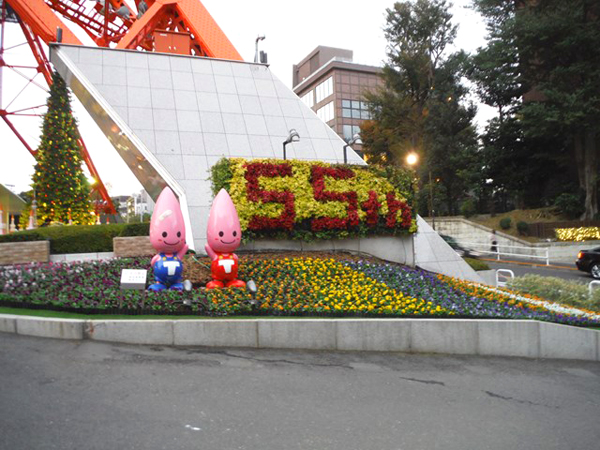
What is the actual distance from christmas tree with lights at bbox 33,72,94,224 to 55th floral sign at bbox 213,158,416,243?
10.2 m

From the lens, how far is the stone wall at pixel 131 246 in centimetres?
1170

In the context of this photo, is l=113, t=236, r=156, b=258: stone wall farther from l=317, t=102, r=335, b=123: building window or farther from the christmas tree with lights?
l=317, t=102, r=335, b=123: building window

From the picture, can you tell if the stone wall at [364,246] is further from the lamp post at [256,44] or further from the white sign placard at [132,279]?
the lamp post at [256,44]

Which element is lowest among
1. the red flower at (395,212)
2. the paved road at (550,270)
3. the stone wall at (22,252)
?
the paved road at (550,270)

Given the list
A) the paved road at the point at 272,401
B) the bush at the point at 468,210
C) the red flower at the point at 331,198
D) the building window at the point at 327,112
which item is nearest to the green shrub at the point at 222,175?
the red flower at the point at 331,198

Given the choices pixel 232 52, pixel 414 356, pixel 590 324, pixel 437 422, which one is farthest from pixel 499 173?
pixel 437 422

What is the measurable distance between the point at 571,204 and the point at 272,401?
29.4 metres

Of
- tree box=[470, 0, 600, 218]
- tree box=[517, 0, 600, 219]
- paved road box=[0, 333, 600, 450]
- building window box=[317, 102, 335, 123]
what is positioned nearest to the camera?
paved road box=[0, 333, 600, 450]

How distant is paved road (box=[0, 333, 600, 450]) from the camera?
3.84 meters

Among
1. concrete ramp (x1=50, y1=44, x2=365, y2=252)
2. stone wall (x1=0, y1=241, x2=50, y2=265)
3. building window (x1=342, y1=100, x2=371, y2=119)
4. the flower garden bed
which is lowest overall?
the flower garden bed

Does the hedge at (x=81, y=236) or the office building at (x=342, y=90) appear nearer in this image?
the hedge at (x=81, y=236)

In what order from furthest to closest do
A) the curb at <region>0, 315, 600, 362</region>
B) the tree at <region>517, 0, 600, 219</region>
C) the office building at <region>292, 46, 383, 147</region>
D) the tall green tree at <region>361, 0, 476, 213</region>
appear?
the office building at <region>292, 46, 383, 147</region> < the tall green tree at <region>361, 0, 476, 213</region> < the tree at <region>517, 0, 600, 219</region> < the curb at <region>0, 315, 600, 362</region>

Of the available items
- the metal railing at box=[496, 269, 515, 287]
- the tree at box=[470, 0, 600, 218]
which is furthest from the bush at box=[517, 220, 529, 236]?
the metal railing at box=[496, 269, 515, 287]

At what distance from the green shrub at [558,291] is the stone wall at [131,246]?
33.9ft
